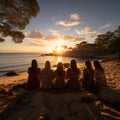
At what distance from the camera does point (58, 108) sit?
17.3 feet

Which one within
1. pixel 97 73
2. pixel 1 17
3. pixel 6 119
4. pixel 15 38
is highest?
pixel 1 17

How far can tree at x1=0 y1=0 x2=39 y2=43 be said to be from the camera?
8.29m

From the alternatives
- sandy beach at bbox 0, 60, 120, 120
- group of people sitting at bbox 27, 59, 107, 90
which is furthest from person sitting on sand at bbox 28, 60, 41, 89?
sandy beach at bbox 0, 60, 120, 120

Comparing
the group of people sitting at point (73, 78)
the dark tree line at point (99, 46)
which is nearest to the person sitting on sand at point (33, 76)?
the group of people sitting at point (73, 78)

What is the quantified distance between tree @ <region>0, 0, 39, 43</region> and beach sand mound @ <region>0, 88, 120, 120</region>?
15.1 feet

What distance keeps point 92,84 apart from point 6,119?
441 cm

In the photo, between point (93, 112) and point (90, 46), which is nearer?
point (93, 112)

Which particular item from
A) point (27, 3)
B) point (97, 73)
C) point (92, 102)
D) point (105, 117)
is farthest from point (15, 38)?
point (105, 117)

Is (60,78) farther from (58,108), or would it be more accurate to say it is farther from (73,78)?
(58,108)

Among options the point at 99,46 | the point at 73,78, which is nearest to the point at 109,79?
the point at 73,78

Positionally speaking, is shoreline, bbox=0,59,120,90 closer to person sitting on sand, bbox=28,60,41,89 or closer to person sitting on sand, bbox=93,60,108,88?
person sitting on sand, bbox=93,60,108,88

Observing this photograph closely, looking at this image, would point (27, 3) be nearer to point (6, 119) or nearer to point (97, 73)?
point (97, 73)

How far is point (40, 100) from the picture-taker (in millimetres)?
6109

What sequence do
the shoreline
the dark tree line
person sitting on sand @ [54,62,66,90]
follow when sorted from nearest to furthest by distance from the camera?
1. person sitting on sand @ [54,62,66,90]
2. the shoreline
3. the dark tree line
